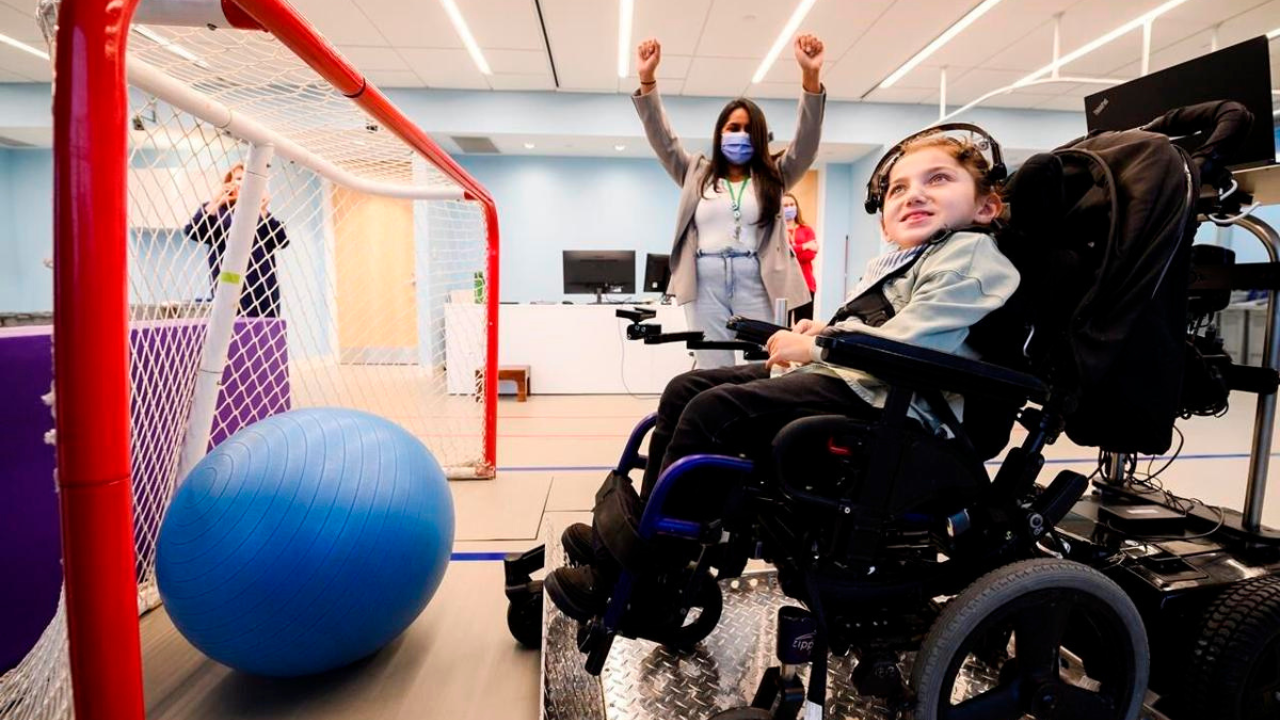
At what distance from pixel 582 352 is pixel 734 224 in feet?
12.3

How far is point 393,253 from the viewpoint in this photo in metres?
8.04

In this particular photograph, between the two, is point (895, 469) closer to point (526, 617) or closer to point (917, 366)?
point (917, 366)

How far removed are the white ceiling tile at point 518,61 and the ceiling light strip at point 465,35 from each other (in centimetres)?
7

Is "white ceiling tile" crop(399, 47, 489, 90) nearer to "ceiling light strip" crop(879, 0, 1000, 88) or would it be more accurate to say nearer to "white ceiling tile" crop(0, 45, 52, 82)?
"white ceiling tile" crop(0, 45, 52, 82)

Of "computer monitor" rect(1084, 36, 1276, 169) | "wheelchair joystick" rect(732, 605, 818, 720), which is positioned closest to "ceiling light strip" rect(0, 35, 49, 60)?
"wheelchair joystick" rect(732, 605, 818, 720)

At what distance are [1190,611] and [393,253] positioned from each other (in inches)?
333

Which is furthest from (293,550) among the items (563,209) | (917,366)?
(563,209)

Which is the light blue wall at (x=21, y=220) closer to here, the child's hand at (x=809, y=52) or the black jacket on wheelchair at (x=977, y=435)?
the child's hand at (x=809, y=52)

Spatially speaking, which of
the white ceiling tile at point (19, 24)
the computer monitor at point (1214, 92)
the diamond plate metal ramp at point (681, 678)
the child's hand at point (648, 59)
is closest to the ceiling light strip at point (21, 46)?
the white ceiling tile at point (19, 24)

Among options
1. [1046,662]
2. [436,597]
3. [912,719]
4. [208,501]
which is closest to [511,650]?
[436,597]

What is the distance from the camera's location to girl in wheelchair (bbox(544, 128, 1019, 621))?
3.34 ft

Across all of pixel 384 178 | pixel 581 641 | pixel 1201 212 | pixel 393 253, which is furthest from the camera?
pixel 393 253

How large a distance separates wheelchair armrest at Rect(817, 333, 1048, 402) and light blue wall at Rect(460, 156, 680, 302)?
7.59 metres

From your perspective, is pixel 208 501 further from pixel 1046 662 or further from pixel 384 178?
pixel 384 178
